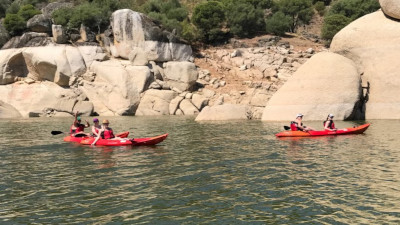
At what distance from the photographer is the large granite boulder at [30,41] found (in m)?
43.2

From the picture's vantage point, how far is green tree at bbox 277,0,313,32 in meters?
64.8

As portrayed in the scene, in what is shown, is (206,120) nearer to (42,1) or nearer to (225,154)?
(225,154)

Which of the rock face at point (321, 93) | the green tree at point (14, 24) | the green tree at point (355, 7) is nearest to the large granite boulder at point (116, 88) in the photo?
the green tree at point (14, 24)

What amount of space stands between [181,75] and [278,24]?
70.7 ft

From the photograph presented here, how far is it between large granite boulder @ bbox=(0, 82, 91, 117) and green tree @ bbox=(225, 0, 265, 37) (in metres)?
26.2

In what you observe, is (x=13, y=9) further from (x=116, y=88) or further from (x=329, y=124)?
(x=329, y=124)

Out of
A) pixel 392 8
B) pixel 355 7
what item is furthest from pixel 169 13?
pixel 392 8

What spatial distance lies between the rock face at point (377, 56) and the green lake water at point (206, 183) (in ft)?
34.5

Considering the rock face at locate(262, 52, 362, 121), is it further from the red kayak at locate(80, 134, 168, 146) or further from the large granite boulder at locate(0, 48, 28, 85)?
the large granite boulder at locate(0, 48, 28, 85)

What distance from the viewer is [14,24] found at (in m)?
48.4

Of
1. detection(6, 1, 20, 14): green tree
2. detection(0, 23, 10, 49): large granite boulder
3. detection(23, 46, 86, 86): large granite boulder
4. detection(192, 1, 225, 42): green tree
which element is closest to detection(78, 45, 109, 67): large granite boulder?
detection(23, 46, 86, 86): large granite boulder

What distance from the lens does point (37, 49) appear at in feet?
140

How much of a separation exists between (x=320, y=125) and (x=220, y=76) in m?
24.9

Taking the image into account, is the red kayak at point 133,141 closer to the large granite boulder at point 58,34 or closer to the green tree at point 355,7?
the large granite boulder at point 58,34
